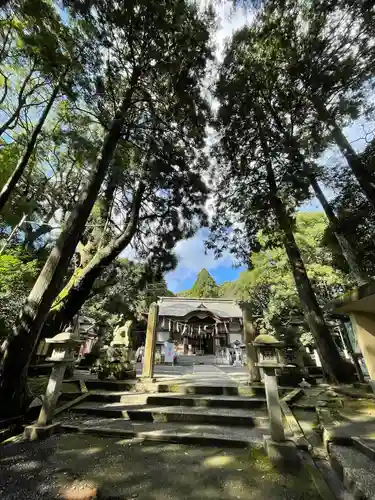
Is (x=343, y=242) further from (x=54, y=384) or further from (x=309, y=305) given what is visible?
(x=54, y=384)

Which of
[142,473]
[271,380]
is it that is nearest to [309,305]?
[271,380]

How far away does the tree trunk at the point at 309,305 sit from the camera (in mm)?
5584

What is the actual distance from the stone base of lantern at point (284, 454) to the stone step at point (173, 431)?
0.39m

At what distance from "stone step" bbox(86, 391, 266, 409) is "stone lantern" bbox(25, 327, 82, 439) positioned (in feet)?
5.60

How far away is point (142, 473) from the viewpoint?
2539mm

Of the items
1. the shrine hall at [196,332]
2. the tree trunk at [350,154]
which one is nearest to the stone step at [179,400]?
the tree trunk at [350,154]

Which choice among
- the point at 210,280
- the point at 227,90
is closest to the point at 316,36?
the point at 227,90

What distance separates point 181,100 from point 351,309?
21.6ft

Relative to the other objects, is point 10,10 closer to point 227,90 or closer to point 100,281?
point 227,90

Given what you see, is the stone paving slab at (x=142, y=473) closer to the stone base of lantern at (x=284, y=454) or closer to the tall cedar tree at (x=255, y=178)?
the stone base of lantern at (x=284, y=454)

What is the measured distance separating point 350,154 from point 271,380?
5675 millimetres

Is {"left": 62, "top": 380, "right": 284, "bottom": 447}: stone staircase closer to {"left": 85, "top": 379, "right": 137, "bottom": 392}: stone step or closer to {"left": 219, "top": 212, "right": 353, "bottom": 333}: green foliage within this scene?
{"left": 85, "top": 379, "right": 137, "bottom": 392}: stone step

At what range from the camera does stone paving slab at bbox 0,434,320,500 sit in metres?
2.18

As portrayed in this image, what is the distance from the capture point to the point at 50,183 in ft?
38.4
